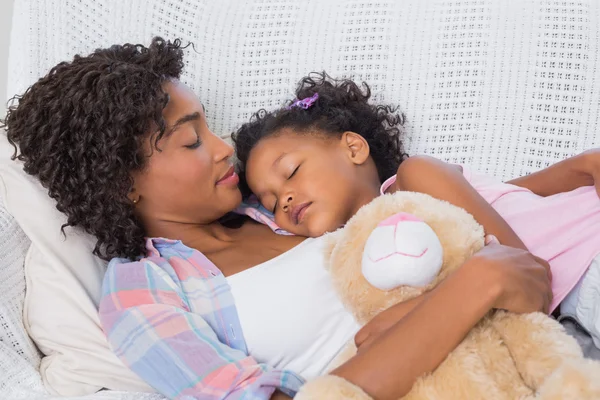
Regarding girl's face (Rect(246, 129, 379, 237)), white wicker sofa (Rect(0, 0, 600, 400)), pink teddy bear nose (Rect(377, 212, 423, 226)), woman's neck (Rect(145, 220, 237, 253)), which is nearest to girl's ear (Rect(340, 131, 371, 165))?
girl's face (Rect(246, 129, 379, 237))

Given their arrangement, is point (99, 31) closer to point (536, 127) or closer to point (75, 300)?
point (75, 300)

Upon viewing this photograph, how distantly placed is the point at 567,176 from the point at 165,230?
756mm

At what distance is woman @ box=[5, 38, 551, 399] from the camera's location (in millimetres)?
1172

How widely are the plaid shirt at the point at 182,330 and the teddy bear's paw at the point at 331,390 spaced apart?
0.18 metres

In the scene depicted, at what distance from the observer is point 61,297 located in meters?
1.29

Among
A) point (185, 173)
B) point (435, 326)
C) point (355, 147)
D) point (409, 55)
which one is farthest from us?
point (409, 55)

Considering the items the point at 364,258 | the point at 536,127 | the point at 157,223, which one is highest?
the point at 536,127

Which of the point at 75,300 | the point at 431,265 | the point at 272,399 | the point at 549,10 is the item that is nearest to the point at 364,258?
the point at 431,265

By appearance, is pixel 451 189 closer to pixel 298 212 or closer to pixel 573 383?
pixel 298 212

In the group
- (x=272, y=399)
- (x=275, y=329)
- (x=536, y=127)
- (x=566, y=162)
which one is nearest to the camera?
(x=272, y=399)

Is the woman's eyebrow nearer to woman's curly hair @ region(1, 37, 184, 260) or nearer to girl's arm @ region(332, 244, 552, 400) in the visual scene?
woman's curly hair @ region(1, 37, 184, 260)

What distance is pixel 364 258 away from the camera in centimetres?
101

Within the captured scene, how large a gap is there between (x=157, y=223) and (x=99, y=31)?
0.51 m

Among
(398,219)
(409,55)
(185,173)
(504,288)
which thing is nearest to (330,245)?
(398,219)
